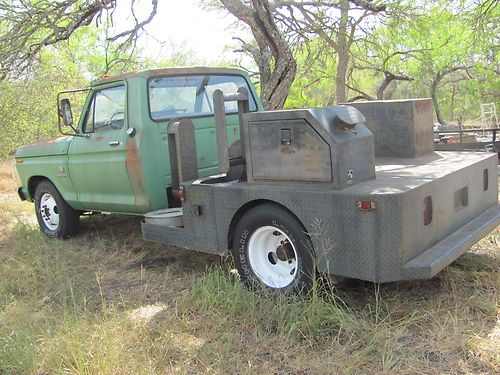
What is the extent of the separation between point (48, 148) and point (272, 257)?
3.75 m

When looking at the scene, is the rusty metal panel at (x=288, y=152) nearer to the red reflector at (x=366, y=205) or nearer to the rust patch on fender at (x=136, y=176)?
the red reflector at (x=366, y=205)

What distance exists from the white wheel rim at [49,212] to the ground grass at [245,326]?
1915 mm

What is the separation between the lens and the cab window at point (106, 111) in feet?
18.4

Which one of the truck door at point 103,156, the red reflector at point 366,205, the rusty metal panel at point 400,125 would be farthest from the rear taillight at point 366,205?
the truck door at point 103,156

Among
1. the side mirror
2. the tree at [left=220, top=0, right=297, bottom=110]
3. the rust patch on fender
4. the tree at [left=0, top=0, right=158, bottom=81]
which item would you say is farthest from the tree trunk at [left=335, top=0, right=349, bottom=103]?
the rust patch on fender

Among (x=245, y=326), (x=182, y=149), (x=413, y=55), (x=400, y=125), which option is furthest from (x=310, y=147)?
(x=413, y=55)

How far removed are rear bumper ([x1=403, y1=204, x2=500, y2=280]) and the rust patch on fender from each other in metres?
2.79

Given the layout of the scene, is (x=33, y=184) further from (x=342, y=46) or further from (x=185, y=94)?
(x=342, y=46)

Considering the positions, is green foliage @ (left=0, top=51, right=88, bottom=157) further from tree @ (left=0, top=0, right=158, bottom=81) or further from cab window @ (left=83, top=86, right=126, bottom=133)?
cab window @ (left=83, top=86, right=126, bottom=133)

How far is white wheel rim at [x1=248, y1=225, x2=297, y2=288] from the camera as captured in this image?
4078mm

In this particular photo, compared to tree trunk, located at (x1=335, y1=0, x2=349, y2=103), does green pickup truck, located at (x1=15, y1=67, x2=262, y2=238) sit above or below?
below

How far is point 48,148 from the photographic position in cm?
669

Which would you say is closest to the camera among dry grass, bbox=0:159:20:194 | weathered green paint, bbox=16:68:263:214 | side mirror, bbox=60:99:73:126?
weathered green paint, bbox=16:68:263:214

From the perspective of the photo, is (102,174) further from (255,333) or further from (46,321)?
(255,333)
